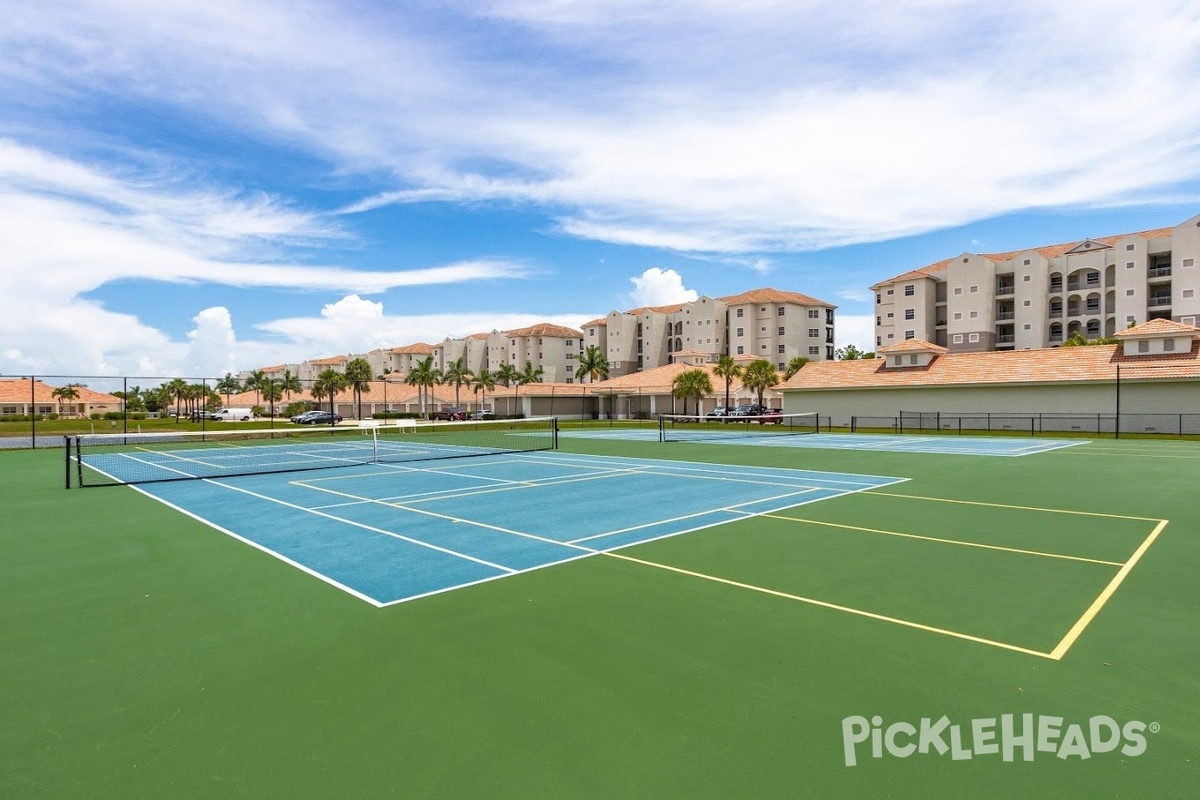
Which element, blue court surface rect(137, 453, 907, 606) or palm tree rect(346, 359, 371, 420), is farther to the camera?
palm tree rect(346, 359, 371, 420)

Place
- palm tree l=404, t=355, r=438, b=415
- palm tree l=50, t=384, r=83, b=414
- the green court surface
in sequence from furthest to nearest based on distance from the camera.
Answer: palm tree l=404, t=355, r=438, b=415 → palm tree l=50, t=384, r=83, b=414 → the green court surface

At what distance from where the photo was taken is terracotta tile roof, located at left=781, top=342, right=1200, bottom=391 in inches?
1587

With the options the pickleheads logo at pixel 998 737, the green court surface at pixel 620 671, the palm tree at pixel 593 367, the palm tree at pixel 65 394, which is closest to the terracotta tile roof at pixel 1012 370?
the green court surface at pixel 620 671

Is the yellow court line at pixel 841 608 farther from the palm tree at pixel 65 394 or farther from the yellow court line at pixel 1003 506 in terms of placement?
the palm tree at pixel 65 394

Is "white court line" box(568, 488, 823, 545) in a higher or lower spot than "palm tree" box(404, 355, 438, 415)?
lower

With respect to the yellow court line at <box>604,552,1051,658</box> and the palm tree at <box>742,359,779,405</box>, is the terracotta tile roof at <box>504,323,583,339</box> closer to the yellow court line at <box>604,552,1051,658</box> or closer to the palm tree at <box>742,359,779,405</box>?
the palm tree at <box>742,359,779,405</box>

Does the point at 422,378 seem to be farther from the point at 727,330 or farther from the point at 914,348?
the point at 914,348

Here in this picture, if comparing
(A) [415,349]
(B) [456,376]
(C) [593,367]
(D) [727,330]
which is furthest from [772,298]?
(A) [415,349]

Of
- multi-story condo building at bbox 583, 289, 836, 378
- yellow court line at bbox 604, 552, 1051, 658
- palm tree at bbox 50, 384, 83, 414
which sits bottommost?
yellow court line at bbox 604, 552, 1051, 658

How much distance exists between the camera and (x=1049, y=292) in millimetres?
82500

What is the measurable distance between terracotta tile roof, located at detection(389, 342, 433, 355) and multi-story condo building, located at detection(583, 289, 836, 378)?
53492mm

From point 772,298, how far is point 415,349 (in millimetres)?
86761

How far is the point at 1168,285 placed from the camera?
244ft

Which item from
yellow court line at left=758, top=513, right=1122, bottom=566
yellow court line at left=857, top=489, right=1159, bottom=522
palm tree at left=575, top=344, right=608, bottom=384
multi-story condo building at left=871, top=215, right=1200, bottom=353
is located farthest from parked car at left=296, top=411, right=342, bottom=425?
multi-story condo building at left=871, top=215, right=1200, bottom=353
